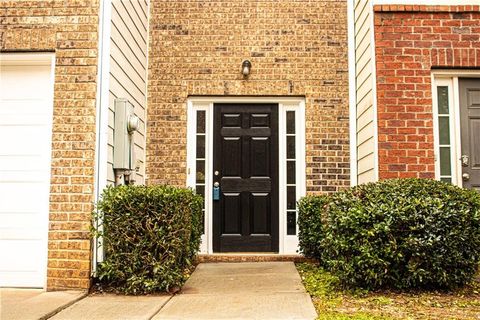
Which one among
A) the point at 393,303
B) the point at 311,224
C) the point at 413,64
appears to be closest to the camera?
the point at 393,303

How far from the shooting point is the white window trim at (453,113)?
18.7 feet

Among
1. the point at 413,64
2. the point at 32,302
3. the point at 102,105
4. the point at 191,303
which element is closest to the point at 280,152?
the point at 413,64

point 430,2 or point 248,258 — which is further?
point 248,258

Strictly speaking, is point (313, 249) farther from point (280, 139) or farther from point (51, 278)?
point (51, 278)

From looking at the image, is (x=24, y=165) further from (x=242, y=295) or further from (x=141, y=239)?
(x=242, y=295)

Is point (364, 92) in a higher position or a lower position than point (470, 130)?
higher

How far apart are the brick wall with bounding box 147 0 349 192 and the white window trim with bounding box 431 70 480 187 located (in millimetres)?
1413

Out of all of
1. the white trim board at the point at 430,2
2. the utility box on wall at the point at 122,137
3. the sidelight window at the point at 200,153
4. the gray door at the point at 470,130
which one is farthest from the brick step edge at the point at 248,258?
the white trim board at the point at 430,2

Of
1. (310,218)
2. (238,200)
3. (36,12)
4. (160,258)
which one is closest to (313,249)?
(310,218)

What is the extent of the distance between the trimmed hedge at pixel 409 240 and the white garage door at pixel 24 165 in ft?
9.22

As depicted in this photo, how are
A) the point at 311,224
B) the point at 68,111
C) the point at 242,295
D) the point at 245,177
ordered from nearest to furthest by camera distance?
1. the point at 242,295
2. the point at 68,111
3. the point at 311,224
4. the point at 245,177

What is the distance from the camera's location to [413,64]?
573 centimetres

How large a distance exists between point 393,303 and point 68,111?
3.39 metres

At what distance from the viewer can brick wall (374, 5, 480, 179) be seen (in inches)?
221
